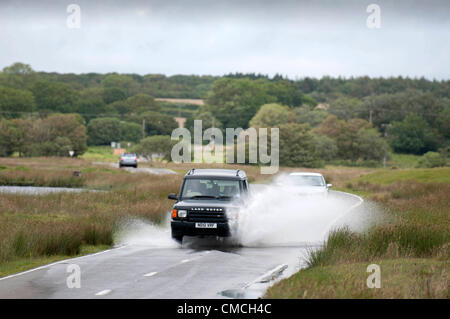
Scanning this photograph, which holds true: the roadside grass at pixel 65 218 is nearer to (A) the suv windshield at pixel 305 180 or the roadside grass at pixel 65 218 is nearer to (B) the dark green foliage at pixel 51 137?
(A) the suv windshield at pixel 305 180

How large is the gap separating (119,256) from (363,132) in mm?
126474

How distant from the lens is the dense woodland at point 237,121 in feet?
379

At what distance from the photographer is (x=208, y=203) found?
18.1 m

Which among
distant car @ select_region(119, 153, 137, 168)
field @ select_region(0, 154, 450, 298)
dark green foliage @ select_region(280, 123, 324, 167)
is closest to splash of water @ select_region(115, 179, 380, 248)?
field @ select_region(0, 154, 450, 298)

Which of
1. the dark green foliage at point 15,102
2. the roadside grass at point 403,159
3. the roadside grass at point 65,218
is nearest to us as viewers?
the roadside grass at point 65,218

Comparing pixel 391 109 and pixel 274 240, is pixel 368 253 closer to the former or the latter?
pixel 274 240

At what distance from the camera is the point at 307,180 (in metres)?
32.8

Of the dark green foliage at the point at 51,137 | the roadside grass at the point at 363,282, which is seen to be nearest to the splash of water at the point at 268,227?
the roadside grass at the point at 363,282

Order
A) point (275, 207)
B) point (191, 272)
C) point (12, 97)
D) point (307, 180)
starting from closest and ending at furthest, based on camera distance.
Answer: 1. point (191, 272)
2. point (275, 207)
3. point (307, 180)
4. point (12, 97)

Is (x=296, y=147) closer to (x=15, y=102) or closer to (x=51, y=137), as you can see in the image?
(x=51, y=137)

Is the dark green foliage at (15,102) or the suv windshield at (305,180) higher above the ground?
the dark green foliage at (15,102)

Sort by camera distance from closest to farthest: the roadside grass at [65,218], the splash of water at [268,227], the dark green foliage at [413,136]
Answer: the roadside grass at [65,218]
the splash of water at [268,227]
the dark green foliage at [413,136]

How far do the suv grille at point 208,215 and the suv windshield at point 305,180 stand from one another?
14.6m

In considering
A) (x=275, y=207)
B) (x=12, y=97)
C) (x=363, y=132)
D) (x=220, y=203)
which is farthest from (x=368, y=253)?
(x=12, y=97)
